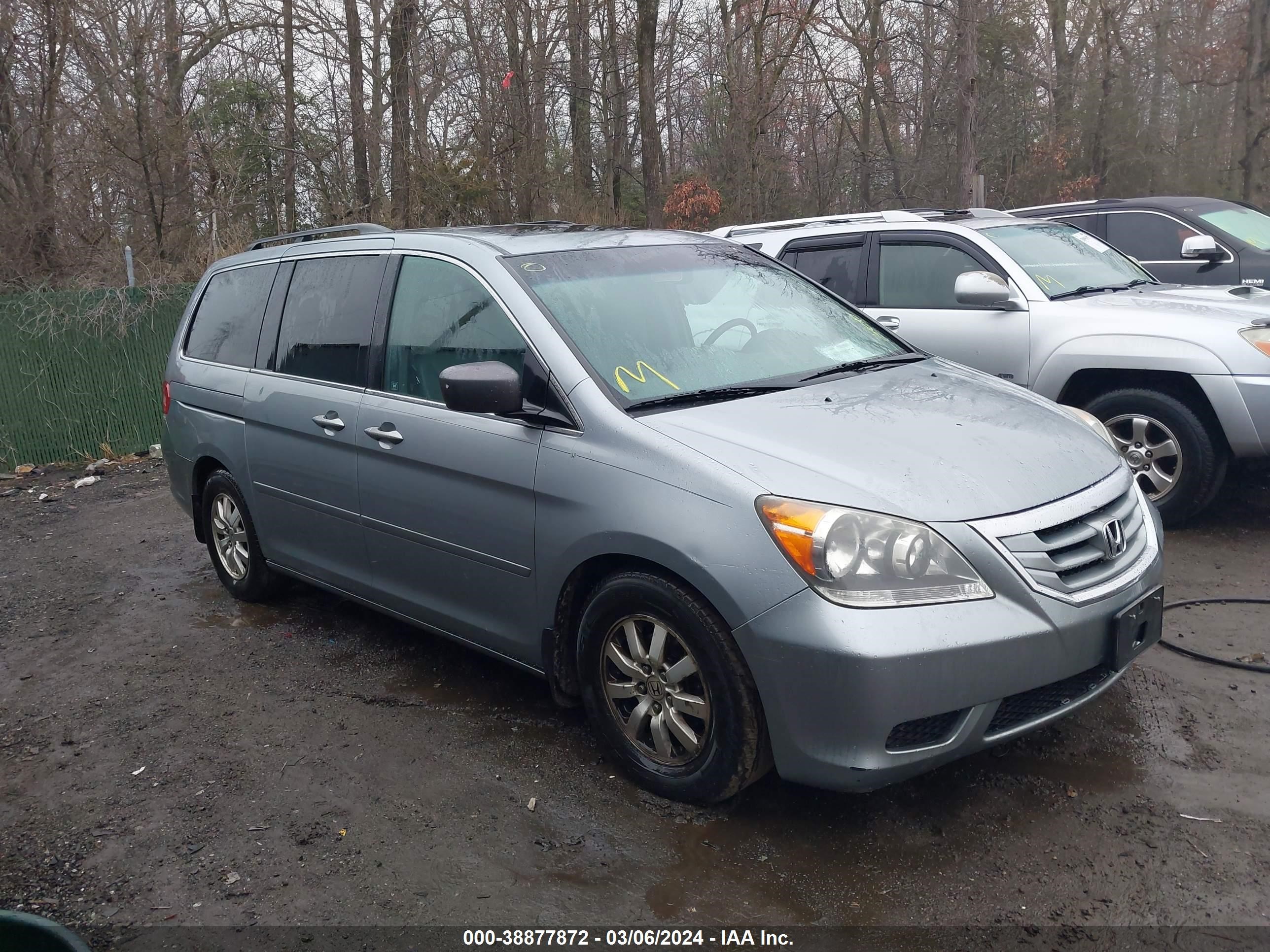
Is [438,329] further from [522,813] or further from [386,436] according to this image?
[522,813]

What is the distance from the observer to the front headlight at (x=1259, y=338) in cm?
563

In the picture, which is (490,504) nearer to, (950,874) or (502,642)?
(502,642)

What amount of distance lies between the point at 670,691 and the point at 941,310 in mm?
4491

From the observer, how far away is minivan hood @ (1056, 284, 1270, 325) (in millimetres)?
5941

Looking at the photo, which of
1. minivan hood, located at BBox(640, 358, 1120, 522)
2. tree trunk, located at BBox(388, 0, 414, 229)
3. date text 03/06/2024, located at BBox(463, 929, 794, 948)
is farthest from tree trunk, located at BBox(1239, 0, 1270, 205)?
date text 03/06/2024, located at BBox(463, 929, 794, 948)

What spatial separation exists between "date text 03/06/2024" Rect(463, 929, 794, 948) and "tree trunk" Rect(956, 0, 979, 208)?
12746 mm

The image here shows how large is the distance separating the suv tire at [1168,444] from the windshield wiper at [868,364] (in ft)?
6.95

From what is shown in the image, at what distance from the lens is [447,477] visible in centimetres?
401

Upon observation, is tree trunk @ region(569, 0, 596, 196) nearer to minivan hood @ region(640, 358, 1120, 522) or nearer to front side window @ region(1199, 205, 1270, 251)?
front side window @ region(1199, 205, 1270, 251)

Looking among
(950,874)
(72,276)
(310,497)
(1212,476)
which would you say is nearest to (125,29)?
(72,276)

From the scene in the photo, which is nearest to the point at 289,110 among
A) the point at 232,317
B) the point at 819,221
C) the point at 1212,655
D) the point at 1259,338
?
the point at 819,221

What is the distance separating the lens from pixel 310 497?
190 inches

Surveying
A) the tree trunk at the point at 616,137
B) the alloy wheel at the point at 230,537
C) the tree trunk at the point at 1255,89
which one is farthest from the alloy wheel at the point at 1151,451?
the tree trunk at the point at 1255,89

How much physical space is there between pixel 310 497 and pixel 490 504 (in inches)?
54.2
